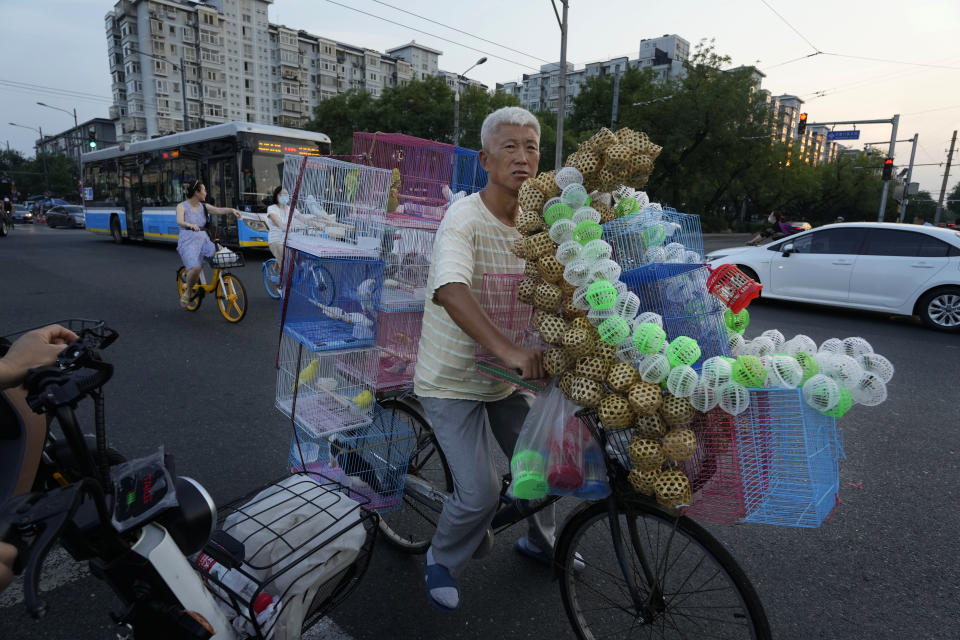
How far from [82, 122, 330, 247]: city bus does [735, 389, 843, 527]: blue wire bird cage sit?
41.1 ft

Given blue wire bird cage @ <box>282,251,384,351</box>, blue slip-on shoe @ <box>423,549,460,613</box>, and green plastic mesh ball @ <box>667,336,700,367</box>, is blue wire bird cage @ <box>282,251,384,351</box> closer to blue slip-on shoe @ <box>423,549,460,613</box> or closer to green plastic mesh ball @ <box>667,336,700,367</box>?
blue slip-on shoe @ <box>423,549,460,613</box>

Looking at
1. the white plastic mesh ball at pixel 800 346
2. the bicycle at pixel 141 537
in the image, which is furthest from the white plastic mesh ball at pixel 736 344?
the bicycle at pixel 141 537

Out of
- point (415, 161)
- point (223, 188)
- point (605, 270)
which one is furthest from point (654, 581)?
point (223, 188)

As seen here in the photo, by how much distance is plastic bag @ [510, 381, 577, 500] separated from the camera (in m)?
1.79

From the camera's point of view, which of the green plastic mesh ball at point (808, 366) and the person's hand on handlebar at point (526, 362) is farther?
the person's hand on handlebar at point (526, 362)

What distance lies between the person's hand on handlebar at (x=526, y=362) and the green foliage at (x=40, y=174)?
79414 millimetres

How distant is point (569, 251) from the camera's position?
171 centimetres

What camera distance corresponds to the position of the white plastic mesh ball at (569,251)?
170 centimetres

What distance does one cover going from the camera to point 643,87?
106ft

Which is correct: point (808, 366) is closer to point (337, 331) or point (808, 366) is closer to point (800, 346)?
point (800, 346)

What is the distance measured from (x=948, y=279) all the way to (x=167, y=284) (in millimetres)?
13341

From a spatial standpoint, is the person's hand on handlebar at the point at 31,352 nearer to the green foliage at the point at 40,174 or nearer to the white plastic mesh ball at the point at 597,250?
the white plastic mesh ball at the point at 597,250

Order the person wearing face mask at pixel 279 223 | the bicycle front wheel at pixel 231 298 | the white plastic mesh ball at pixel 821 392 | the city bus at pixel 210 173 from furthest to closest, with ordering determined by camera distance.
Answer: the city bus at pixel 210 173 → the bicycle front wheel at pixel 231 298 → the person wearing face mask at pixel 279 223 → the white plastic mesh ball at pixel 821 392

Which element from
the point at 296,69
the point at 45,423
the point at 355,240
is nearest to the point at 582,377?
the point at 355,240
